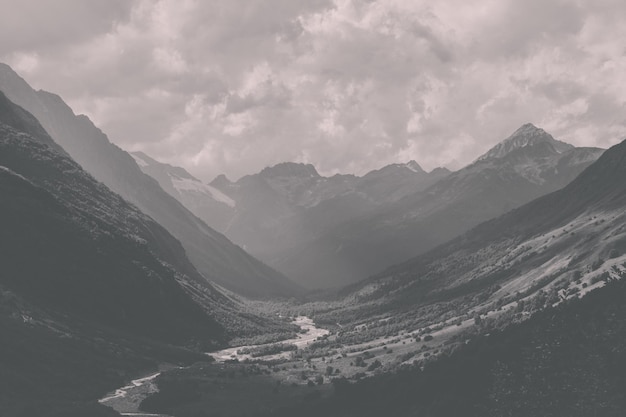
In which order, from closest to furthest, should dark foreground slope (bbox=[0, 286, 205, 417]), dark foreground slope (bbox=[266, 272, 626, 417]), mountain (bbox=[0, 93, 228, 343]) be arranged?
dark foreground slope (bbox=[266, 272, 626, 417])
dark foreground slope (bbox=[0, 286, 205, 417])
mountain (bbox=[0, 93, 228, 343])

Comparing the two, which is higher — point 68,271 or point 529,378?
point 68,271

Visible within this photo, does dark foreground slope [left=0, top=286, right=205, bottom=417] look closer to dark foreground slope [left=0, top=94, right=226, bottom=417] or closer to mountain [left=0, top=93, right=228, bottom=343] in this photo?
dark foreground slope [left=0, top=94, right=226, bottom=417]

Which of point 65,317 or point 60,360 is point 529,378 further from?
point 65,317

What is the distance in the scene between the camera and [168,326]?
628 ft

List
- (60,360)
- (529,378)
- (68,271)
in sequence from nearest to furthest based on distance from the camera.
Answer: (529,378)
(60,360)
(68,271)

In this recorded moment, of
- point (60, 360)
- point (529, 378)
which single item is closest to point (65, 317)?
point (60, 360)

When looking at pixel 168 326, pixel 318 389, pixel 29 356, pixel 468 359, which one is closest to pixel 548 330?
pixel 468 359

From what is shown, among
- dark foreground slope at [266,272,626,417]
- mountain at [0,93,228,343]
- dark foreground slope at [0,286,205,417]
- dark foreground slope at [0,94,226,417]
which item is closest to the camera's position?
dark foreground slope at [266,272,626,417]

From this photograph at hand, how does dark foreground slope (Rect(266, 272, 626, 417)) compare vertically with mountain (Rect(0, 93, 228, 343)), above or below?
below

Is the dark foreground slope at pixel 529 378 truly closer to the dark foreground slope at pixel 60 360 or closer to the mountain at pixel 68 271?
the dark foreground slope at pixel 60 360

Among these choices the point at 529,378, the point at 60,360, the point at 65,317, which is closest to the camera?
the point at 529,378

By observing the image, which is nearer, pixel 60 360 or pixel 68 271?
pixel 60 360

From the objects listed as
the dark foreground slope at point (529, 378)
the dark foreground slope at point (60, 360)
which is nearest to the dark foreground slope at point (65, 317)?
the dark foreground slope at point (60, 360)

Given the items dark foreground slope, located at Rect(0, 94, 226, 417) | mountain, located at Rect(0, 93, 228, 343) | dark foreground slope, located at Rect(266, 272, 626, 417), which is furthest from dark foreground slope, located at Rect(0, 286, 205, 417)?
dark foreground slope, located at Rect(266, 272, 626, 417)
